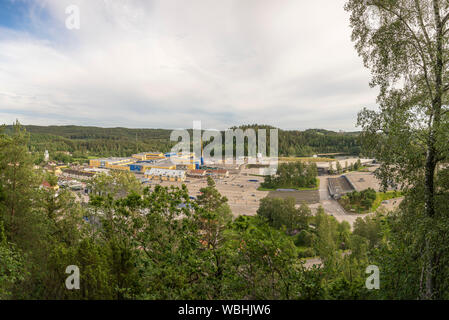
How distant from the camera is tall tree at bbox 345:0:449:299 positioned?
10.3 ft

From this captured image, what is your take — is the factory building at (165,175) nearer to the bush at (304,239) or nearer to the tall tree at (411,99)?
the bush at (304,239)

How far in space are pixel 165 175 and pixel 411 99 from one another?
43091 millimetres

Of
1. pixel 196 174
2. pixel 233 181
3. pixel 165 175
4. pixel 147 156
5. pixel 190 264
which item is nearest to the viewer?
pixel 190 264

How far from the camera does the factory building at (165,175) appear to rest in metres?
43.0

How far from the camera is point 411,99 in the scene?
147 inches

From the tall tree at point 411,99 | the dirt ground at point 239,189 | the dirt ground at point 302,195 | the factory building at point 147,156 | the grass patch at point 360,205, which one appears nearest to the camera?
the tall tree at point 411,99

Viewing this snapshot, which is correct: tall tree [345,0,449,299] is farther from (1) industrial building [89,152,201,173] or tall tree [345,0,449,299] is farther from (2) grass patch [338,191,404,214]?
(1) industrial building [89,152,201,173]

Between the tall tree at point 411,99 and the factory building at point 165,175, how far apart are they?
4079cm

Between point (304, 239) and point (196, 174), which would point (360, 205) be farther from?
point (196, 174)

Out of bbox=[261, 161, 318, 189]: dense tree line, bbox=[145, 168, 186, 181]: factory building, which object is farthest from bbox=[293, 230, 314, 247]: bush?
bbox=[145, 168, 186, 181]: factory building

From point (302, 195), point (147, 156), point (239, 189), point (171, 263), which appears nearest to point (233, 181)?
point (239, 189)

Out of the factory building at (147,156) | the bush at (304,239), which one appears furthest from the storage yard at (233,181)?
the factory building at (147,156)

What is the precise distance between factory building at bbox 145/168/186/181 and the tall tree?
4079cm
